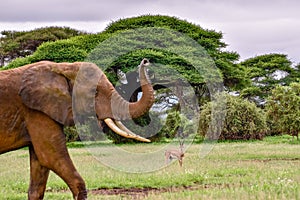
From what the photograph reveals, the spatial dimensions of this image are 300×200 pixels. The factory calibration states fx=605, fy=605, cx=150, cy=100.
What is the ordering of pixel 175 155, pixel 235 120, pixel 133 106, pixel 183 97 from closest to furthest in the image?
pixel 133 106, pixel 175 155, pixel 235 120, pixel 183 97

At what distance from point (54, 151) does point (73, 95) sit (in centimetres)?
80

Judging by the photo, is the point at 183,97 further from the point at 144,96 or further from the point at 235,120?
the point at 144,96

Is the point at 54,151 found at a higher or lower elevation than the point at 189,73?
lower

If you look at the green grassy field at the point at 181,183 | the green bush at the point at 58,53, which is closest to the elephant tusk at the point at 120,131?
the green grassy field at the point at 181,183

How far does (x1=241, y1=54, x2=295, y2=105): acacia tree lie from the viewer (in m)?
49.7

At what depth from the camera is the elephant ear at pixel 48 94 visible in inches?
317

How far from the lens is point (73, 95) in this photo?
324 inches

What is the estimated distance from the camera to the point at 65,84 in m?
8.27

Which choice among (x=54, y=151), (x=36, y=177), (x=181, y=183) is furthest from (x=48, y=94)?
(x=181, y=183)

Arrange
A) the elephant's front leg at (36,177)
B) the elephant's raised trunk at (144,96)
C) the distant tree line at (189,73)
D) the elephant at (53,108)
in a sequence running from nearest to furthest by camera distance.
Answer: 1. the elephant's raised trunk at (144,96)
2. the elephant at (53,108)
3. the elephant's front leg at (36,177)
4. the distant tree line at (189,73)

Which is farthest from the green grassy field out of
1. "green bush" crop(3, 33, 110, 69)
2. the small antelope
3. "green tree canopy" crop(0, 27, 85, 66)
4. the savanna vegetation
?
"green tree canopy" crop(0, 27, 85, 66)

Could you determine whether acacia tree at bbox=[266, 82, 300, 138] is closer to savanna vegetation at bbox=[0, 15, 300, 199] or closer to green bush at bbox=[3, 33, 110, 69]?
savanna vegetation at bbox=[0, 15, 300, 199]

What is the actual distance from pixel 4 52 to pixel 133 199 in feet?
114

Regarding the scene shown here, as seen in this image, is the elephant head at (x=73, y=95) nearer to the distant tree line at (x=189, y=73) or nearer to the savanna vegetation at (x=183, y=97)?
the savanna vegetation at (x=183, y=97)
